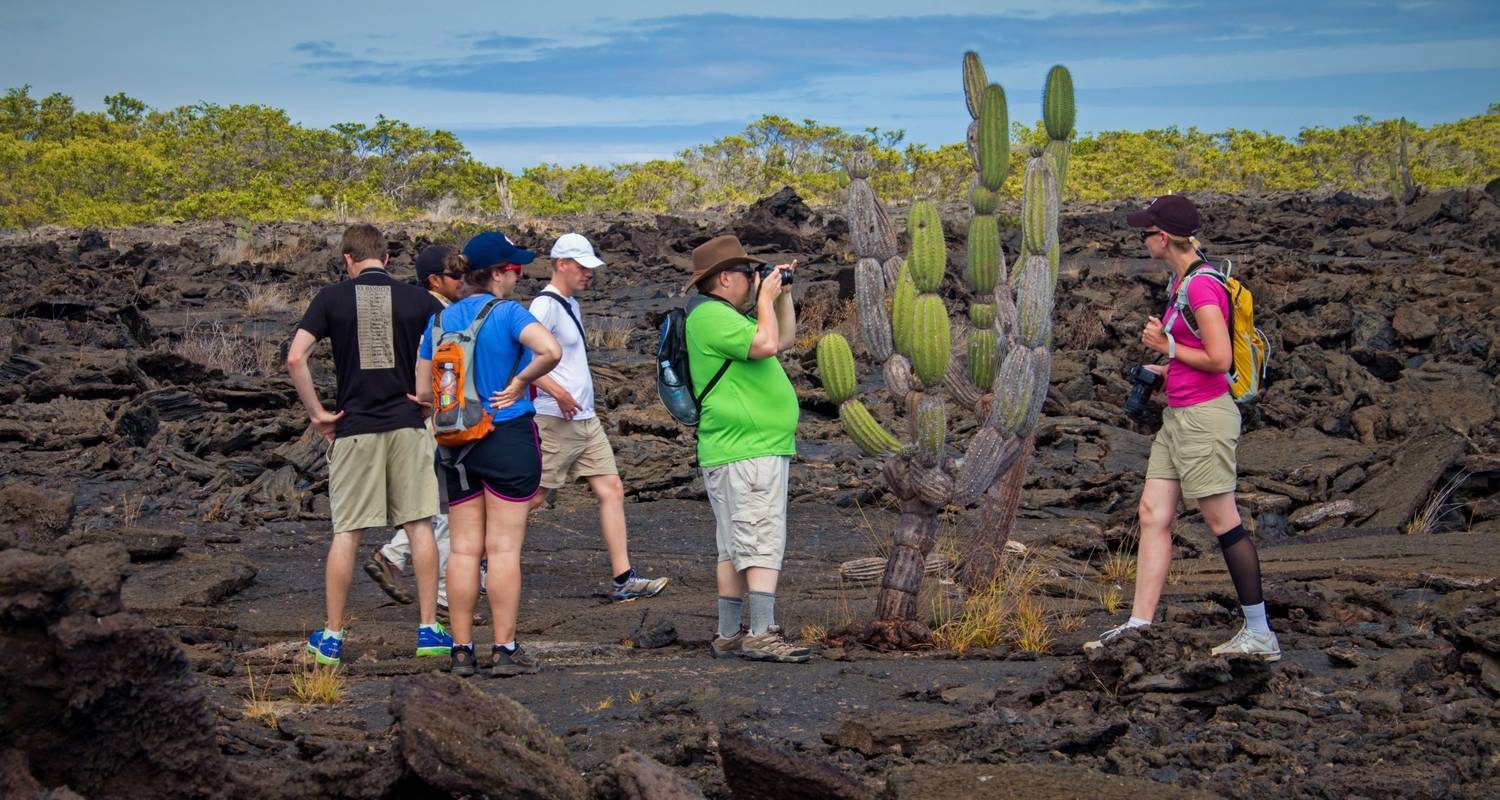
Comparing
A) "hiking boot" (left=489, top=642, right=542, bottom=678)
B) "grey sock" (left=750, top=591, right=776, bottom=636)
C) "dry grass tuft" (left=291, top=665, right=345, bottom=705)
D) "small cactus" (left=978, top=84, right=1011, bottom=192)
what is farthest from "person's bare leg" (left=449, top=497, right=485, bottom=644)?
"small cactus" (left=978, top=84, right=1011, bottom=192)

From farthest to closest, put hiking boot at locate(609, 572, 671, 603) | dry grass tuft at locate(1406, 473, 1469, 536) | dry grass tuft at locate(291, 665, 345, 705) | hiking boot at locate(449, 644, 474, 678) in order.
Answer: dry grass tuft at locate(1406, 473, 1469, 536)
hiking boot at locate(609, 572, 671, 603)
hiking boot at locate(449, 644, 474, 678)
dry grass tuft at locate(291, 665, 345, 705)

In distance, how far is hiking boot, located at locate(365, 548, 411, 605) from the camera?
8.02 metres

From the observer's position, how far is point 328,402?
14.0m

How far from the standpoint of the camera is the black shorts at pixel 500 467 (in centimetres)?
633

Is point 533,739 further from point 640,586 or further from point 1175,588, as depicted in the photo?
point 1175,588

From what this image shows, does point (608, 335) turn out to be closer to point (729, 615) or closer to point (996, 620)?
point (729, 615)

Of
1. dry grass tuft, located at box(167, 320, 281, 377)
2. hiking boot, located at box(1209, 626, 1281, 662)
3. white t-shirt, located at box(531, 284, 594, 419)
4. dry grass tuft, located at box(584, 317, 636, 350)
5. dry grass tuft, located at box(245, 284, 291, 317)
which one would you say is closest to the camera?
hiking boot, located at box(1209, 626, 1281, 662)

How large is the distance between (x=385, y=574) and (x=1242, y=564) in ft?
14.7

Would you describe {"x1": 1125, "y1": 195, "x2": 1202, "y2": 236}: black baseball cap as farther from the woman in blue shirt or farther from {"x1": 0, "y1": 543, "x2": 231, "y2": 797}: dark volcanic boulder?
{"x1": 0, "y1": 543, "x2": 231, "y2": 797}: dark volcanic boulder

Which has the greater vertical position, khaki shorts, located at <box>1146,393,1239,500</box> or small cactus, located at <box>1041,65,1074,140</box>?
small cactus, located at <box>1041,65,1074,140</box>

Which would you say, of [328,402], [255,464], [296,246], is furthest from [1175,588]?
[296,246]

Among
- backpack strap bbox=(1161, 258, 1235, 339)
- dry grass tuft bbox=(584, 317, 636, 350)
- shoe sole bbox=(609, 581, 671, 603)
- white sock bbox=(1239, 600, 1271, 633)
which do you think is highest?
backpack strap bbox=(1161, 258, 1235, 339)

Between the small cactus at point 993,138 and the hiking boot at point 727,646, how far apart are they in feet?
12.1

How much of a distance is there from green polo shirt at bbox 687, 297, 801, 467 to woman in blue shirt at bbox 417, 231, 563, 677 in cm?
64
